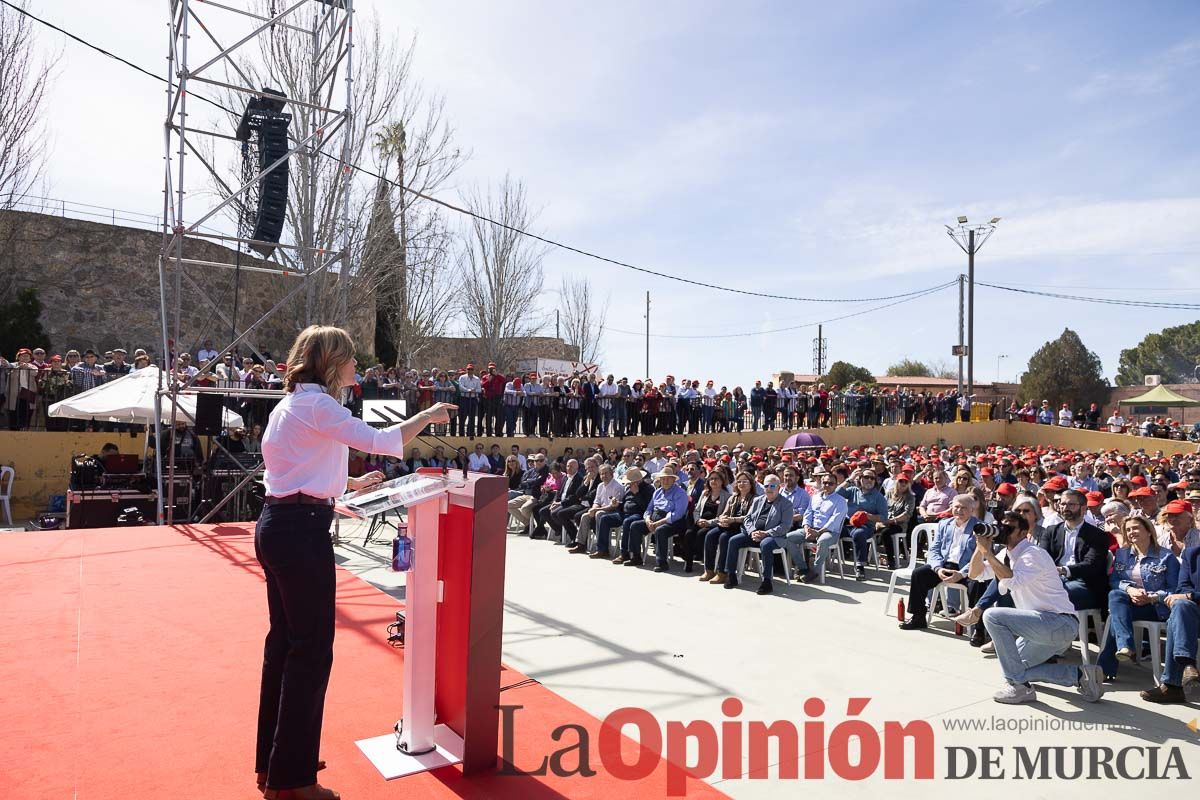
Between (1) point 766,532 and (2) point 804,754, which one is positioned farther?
(1) point 766,532

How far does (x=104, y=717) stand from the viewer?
3.65m

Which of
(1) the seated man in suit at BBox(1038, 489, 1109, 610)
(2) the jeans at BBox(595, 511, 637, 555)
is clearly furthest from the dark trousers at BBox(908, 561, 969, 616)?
(2) the jeans at BBox(595, 511, 637, 555)

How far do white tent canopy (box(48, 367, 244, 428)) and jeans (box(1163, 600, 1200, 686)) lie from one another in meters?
10.6

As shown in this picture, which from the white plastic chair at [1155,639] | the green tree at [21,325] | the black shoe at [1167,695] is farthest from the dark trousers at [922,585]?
the green tree at [21,325]

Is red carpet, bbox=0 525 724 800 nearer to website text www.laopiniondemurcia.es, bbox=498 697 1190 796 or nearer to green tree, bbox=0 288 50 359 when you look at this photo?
website text www.laopiniondemurcia.es, bbox=498 697 1190 796

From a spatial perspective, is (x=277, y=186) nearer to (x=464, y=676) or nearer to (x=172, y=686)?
(x=172, y=686)

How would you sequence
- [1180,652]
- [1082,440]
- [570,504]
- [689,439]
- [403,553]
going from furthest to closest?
[1082,440]
[689,439]
[570,504]
[1180,652]
[403,553]

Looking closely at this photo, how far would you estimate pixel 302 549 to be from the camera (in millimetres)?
2629

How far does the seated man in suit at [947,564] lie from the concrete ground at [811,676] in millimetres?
219

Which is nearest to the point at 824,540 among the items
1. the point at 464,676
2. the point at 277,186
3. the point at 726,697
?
the point at 726,697

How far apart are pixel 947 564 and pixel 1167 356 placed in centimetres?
7822

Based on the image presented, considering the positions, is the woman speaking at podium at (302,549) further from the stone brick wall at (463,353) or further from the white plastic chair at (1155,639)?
the stone brick wall at (463,353)

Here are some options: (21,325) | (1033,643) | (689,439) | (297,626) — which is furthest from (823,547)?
(21,325)

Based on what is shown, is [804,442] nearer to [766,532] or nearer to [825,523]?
[825,523]
